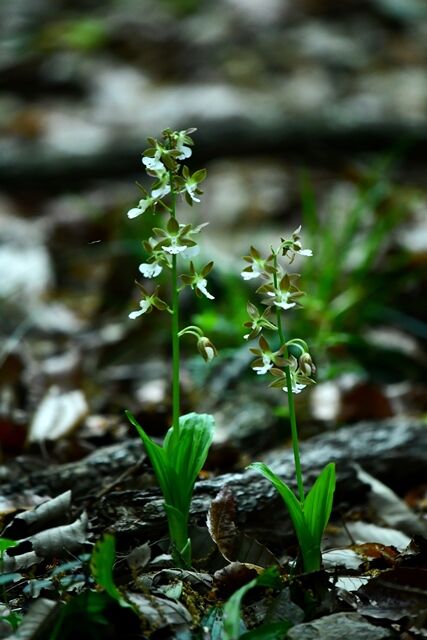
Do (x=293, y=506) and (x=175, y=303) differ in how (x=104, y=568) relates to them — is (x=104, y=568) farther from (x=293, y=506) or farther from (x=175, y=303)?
(x=175, y=303)

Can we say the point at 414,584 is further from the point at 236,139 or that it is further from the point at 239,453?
the point at 236,139

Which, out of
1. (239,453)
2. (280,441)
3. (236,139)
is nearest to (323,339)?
(280,441)

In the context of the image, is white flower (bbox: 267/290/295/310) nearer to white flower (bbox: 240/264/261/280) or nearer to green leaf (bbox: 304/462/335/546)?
white flower (bbox: 240/264/261/280)

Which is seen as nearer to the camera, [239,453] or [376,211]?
[239,453]

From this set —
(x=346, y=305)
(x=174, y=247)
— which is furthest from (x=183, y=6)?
(x=174, y=247)

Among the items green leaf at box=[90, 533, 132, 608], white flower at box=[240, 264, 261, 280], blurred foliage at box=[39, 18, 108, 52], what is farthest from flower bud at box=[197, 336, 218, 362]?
blurred foliage at box=[39, 18, 108, 52]

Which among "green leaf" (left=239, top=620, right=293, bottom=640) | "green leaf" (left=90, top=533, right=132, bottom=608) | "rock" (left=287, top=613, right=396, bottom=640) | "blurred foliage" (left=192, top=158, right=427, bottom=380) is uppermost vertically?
"green leaf" (left=90, top=533, right=132, bottom=608)
